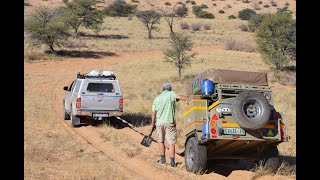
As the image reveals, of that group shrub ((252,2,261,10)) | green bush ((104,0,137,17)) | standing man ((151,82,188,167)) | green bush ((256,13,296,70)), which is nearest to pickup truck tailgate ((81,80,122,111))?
standing man ((151,82,188,167))

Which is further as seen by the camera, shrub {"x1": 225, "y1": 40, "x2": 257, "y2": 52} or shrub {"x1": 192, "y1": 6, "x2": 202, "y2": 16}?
shrub {"x1": 192, "y1": 6, "x2": 202, "y2": 16}

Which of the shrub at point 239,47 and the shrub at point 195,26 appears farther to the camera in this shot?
the shrub at point 195,26

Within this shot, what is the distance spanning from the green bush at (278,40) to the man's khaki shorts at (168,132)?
26949 millimetres

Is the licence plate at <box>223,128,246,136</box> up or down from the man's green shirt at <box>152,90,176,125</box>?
down

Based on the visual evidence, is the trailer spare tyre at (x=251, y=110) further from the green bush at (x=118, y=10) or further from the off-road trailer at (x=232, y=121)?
the green bush at (x=118, y=10)

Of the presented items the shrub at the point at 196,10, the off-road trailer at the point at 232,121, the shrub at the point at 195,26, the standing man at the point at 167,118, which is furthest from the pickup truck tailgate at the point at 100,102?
the shrub at the point at 196,10

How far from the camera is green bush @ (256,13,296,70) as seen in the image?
35906 millimetres

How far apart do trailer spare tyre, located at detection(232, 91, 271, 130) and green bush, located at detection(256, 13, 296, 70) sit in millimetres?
27786

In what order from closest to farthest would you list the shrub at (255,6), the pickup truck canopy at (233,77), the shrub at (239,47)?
the pickup truck canopy at (233,77) < the shrub at (239,47) < the shrub at (255,6)

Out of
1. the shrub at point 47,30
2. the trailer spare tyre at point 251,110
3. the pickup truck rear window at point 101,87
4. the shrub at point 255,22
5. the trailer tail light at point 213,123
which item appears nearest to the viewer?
the trailer spare tyre at point 251,110

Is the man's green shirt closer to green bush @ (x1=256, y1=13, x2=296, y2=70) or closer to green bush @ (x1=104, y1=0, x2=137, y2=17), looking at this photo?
green bush @ (x1=256, y1=13, x2=296, y2=70)

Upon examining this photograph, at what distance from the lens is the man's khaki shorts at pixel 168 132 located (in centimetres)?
1007

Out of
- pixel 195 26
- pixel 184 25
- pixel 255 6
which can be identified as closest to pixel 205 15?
pixel 195 26
